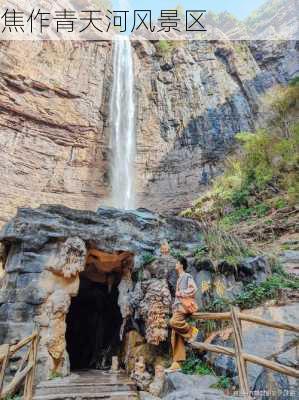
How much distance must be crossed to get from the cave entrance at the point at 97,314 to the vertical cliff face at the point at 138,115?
8210 mm

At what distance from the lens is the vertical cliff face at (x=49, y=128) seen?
1905 cm

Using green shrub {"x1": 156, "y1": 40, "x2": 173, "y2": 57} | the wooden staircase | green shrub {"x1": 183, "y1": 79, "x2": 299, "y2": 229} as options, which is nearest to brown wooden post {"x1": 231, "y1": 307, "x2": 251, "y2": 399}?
the wooden staircase

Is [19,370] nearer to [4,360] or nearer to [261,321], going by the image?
[4,360]

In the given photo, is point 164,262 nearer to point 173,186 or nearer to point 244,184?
point 244,184

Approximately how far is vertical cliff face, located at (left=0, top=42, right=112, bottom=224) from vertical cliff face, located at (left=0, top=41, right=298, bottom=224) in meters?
0.06

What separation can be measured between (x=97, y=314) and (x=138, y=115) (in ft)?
53.9

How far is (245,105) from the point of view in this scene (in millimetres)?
23859

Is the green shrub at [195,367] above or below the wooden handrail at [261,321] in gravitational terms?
below

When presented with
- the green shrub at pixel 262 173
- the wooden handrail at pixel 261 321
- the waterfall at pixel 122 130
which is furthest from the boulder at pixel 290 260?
the waterfall at pixel 122 130

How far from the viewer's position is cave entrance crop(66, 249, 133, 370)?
8.01 metres

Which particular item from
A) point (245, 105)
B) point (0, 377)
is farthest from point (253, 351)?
point (245, 105)

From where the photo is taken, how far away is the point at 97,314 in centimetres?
1087

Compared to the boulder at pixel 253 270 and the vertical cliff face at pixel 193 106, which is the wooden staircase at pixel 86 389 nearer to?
the boulder at pixel 253 270

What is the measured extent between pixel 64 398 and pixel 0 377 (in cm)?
177
